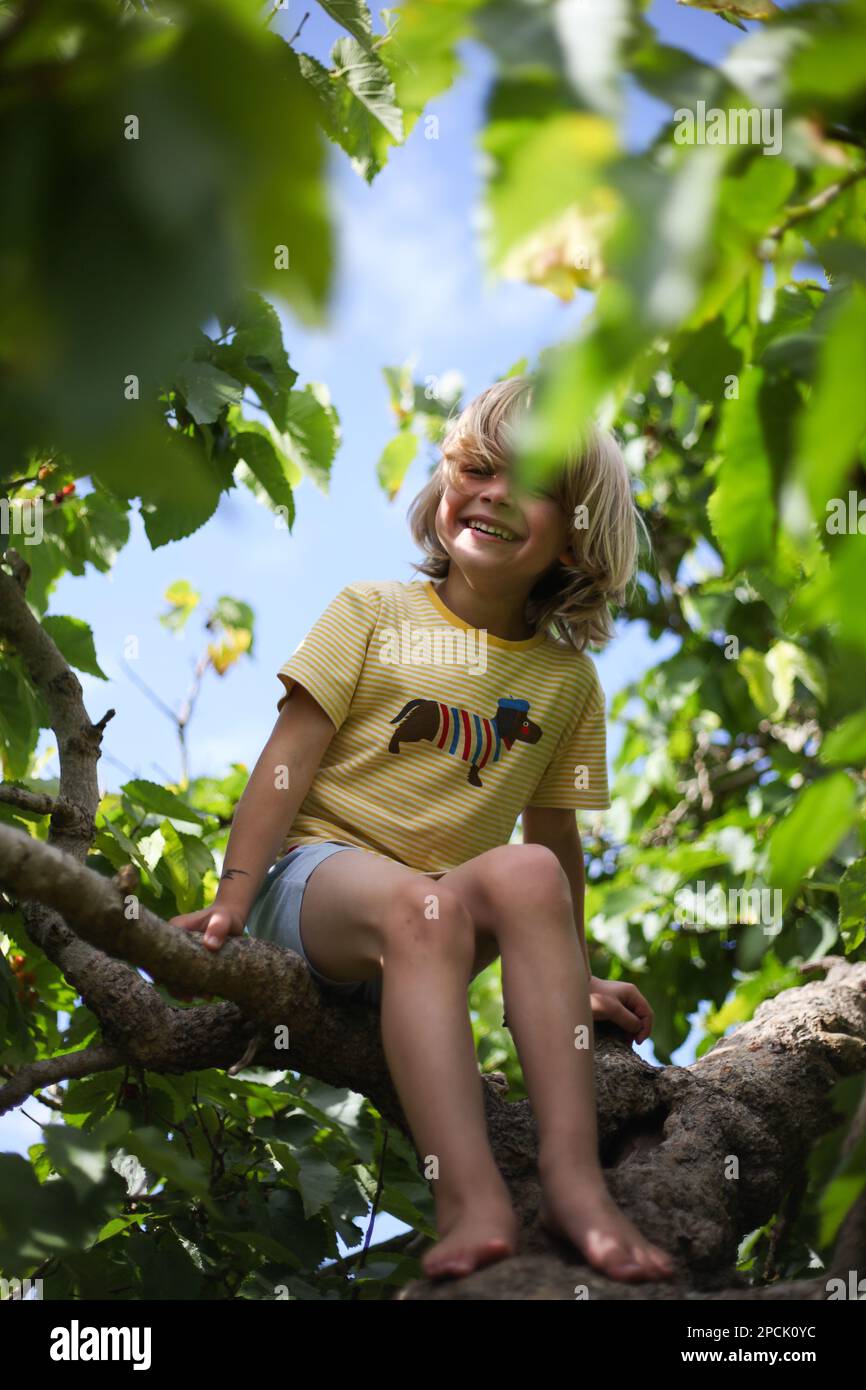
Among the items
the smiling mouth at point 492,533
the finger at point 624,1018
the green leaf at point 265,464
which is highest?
the green leaf at point 265,464

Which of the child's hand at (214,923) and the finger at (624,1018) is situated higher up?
the child's hand at (214,923)

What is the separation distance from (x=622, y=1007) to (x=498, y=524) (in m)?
0.60

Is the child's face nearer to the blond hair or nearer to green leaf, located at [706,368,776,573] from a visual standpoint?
the blond hair

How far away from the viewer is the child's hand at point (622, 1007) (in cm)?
136

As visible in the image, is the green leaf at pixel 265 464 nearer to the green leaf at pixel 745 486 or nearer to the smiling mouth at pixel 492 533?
the smiling mouth at pixel 492 533

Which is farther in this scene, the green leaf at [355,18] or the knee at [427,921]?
the green leaf at [355,18]

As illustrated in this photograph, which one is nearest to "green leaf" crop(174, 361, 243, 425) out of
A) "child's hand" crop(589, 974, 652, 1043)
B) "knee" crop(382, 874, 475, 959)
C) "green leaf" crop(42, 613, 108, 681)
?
"green leaf" crop(42, 613, 108, 681)

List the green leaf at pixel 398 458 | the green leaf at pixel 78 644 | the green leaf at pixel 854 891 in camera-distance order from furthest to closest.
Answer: the green leaf at pixel 398 458, the green leaf at pixel 78 644, the green leaf at pixel 854 891

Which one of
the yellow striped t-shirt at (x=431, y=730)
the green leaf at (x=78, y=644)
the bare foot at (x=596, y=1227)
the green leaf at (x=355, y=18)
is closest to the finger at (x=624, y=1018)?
the yellow striped t-shirt at (x=431, y=730)

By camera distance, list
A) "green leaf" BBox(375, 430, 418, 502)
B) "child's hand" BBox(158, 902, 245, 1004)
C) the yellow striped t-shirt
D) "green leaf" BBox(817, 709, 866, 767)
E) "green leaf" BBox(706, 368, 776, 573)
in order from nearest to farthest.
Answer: "green leaf" BBox(817, 709, 866, 767)
"green leaf" BBox(706, 368, 776, 573)
"child's hand" BBox(158, 902, 245, 1004)
the yellow striped t-shirt
"green leaf" BBox(375, 430, 418, 502)

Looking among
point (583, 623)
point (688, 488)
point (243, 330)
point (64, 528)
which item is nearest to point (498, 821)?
point (583, 623)

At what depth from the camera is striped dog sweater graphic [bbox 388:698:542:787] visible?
1.47m

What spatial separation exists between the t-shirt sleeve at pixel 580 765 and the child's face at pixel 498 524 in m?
0.20

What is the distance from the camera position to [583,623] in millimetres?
1661
